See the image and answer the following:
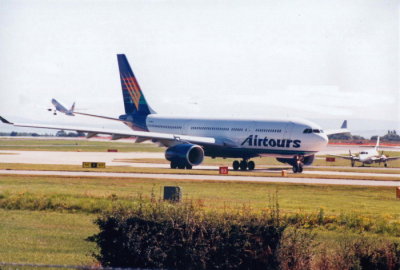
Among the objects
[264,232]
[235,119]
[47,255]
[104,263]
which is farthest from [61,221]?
[235,119]

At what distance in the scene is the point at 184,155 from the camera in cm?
6456

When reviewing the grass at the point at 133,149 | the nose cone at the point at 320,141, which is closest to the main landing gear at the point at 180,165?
the nose cone at the point at 320,141

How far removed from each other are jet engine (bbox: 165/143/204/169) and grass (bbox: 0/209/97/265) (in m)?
32.3

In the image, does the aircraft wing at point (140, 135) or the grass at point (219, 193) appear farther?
the aircraft wing at point (140, 135)

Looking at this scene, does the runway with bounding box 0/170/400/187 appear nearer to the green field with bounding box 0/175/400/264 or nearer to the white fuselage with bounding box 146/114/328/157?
the green field with bounding box 0/175/400/264

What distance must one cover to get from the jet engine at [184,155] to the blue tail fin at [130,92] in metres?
17.1

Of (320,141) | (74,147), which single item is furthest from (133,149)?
(320,141)

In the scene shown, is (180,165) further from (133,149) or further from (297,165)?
(133,149)

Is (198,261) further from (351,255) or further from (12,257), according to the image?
(12,257)

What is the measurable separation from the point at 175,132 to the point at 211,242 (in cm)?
6010

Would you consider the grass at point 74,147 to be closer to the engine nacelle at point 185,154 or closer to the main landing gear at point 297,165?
the engine nacelle at point 185,154

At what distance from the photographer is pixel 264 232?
676 inches

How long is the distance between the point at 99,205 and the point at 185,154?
3200 cm

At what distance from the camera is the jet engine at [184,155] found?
212 ft
